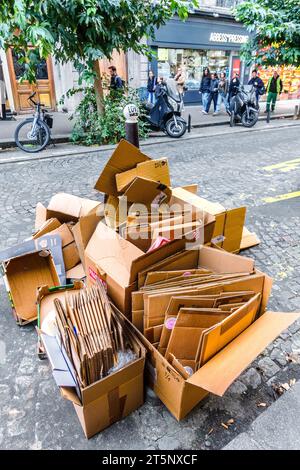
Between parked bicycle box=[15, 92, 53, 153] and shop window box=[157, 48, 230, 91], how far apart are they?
8154 millimetres

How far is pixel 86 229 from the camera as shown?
276cm

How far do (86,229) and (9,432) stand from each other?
1464 mm

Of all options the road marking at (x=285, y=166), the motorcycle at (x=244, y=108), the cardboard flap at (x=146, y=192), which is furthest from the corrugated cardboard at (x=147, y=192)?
the motorcycle at (x=244, y=108)

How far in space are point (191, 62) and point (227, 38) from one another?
2284 millimetres

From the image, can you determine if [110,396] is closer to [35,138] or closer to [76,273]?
[76,273]

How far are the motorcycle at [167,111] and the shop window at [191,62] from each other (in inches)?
233

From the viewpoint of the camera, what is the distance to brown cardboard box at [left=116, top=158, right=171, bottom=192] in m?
2.92

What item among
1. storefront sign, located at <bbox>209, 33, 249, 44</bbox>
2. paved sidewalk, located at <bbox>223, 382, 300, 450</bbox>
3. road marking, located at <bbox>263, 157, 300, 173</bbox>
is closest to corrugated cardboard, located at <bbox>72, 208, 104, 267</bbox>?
paved sidewalk, located at <bbox>223, 382, 300, 450</bbox>

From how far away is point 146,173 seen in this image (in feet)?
10.00

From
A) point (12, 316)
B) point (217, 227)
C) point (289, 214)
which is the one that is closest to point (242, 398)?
point (217, 227)

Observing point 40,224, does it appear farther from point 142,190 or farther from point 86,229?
point 142,190

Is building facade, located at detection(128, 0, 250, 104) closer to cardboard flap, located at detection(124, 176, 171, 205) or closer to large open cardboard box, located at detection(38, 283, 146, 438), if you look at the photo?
cardboard flap, located at detection(124, 176, 171, 205)

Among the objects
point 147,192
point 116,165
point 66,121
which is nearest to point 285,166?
point 147,192
